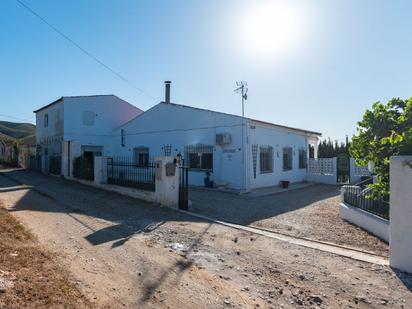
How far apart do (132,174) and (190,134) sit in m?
5.14

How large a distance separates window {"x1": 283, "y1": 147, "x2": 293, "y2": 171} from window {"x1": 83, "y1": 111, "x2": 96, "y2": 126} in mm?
14869

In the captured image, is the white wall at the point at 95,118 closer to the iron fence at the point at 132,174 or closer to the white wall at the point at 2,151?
the iron fence at the point at 132,174

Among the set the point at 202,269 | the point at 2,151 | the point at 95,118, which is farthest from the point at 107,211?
the point at 2,151

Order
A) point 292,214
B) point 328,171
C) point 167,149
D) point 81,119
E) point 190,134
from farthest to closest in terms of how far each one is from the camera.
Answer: point 81,119, point 328,171, point 167,149, point 190,134, point 292,214

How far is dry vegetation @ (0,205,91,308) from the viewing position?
3.35m

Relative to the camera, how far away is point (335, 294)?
4.01 m

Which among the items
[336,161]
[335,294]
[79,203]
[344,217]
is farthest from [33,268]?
[336,161]

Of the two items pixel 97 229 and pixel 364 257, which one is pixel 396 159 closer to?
pixel 364 257

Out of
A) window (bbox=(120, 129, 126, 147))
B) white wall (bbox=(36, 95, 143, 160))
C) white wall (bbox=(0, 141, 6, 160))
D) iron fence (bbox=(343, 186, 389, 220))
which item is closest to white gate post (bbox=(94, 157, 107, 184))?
window (bbox=(120, 129, 126, 147))

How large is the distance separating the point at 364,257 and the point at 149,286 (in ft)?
12.7

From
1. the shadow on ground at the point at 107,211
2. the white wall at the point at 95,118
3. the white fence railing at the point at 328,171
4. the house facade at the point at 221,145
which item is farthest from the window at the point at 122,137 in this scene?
the white fence railing at the point at 328,171

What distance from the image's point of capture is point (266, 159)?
55.6 feet

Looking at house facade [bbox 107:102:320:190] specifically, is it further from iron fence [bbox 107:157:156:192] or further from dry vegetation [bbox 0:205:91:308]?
dry vegetation [bbox 0:205:91:308]

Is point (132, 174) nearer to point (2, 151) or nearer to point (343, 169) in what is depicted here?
point (343, 169)
